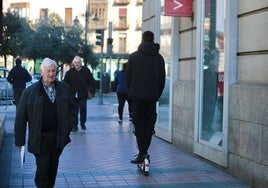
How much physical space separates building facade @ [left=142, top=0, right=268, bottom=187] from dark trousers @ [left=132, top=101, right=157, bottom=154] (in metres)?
1.06

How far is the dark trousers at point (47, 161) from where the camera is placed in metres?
5.64

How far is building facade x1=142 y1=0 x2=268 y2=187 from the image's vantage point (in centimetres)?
684

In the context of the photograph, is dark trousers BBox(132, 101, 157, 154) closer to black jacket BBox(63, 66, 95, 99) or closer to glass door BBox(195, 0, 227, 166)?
glass door BBox(195, 0, 227, 166)

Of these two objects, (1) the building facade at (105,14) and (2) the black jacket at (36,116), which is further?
(1) the building facade at (105,14)

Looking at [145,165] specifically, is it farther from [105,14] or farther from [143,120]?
[105,14]

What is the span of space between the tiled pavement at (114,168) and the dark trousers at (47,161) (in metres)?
1.16

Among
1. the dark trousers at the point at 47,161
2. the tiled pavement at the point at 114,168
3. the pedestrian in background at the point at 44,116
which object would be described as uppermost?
the pedestrian in background at the point at 44,116

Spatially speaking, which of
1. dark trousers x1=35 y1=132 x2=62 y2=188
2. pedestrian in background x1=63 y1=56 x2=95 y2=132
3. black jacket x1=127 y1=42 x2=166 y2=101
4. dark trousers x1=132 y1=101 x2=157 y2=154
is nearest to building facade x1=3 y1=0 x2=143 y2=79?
pedestrian in background x1=63 y1=56 x2=95 y2=132

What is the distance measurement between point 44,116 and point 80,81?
7.35m

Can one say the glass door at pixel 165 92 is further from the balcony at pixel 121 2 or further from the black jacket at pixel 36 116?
the balcony at pixel 121 2

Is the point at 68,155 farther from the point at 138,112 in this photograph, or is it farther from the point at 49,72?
the point at 49,72

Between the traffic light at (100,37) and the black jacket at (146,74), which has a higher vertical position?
the traffic light at (100,37)

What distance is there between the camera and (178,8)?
9688 mm

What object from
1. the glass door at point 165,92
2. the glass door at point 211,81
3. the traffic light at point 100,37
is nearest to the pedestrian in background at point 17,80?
the glass door at point 165,92
